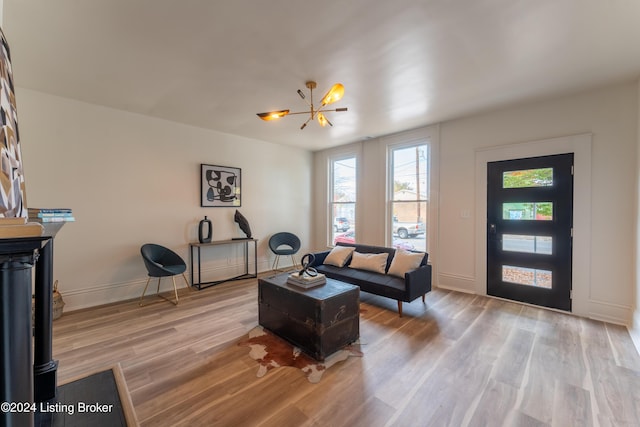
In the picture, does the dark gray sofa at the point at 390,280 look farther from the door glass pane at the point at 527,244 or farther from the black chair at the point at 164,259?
the black chair at the point at 164,259

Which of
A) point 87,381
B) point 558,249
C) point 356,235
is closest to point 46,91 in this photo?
point 87,381

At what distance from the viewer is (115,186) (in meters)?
3.67

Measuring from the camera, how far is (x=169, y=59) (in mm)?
2447

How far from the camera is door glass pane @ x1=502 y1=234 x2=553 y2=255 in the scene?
338 cm

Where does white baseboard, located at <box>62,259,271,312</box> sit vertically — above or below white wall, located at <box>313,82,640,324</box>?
below

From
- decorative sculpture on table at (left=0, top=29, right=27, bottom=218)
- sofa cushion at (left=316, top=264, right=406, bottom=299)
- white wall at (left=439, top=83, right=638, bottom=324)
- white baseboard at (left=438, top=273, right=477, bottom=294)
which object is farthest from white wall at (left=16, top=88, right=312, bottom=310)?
white wall at (left=439, top=83, right=638, bottom=324)

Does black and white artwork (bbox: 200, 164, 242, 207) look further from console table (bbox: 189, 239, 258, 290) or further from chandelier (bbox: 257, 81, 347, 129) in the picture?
chandelier (bbox: 257, 81, 347, 129)

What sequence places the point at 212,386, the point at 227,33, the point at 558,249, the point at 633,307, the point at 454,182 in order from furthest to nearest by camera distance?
the point at 454,182 → the point at 558,249 → the point at 633,307 → the point at 227,33 → the point at 212,386

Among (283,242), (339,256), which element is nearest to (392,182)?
(339,256)

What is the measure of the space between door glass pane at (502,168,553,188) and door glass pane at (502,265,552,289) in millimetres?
1115

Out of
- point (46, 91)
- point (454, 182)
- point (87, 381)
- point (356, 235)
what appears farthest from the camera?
Answer: point (356, 235)

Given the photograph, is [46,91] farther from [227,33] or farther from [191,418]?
[191,418]

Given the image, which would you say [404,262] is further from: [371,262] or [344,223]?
[344,223]

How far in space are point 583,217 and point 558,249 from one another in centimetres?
46
